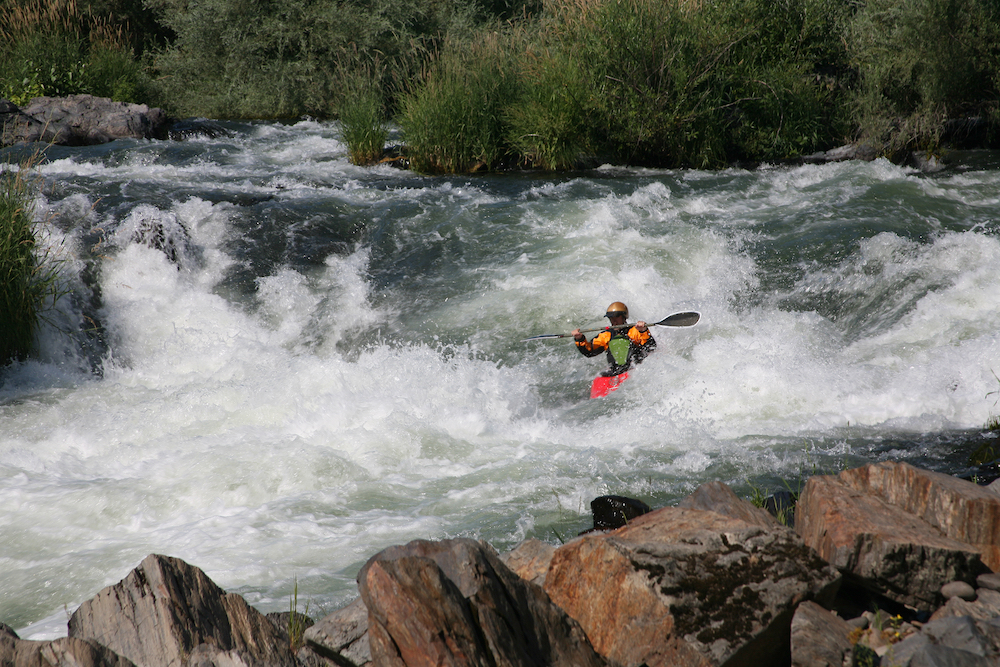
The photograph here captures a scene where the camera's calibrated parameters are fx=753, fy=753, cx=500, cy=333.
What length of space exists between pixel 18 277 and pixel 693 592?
5362mm

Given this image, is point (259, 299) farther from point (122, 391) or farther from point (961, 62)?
→ point (961, 62)

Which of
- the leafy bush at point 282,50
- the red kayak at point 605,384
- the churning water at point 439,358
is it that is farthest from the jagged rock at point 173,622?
the leafy bush at point 282,50

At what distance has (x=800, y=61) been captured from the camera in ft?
34.0

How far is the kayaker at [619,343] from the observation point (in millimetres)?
5430

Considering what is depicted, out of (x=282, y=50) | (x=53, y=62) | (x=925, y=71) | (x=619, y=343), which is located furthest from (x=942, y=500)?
(x=282, y=50)

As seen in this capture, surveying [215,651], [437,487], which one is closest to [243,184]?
[437,487]

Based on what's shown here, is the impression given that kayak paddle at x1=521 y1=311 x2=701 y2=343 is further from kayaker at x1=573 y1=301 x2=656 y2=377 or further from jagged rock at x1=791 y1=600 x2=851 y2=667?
jagged rock at x1=791 y1=600 x2=851 y2=667

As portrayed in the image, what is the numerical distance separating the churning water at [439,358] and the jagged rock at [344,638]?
541 mm

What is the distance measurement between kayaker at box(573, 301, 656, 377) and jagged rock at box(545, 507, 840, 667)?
3.05 m

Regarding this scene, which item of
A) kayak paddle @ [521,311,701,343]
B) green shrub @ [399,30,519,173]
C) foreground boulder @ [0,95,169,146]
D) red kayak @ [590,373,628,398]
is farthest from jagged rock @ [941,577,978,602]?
foreground boulder @ [0,95,169,146]

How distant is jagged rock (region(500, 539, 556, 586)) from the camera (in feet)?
8.47

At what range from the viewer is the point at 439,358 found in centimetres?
584

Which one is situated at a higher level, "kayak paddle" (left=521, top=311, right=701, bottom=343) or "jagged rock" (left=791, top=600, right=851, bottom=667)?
"jagged rock" (left=791, top=600, right=851, bottom=667)

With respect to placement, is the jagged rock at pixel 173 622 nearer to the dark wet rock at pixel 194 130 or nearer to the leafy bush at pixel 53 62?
the dark wet rock at pixel 194 130
